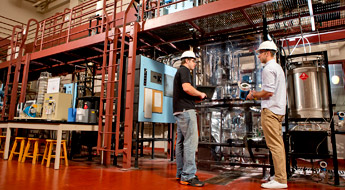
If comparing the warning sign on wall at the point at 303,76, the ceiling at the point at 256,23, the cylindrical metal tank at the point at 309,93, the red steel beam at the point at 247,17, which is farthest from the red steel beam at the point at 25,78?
the warning sign on wall at the point at 303,76

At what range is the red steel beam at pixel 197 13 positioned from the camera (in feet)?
14.2

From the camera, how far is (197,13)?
15.7 feet

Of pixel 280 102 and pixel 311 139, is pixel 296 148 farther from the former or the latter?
pixel 280 102

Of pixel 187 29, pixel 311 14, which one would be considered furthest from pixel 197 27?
pixel 311 14

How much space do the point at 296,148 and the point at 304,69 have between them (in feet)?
4.81

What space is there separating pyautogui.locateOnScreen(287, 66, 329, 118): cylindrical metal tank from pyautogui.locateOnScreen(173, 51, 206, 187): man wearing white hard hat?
1.95m

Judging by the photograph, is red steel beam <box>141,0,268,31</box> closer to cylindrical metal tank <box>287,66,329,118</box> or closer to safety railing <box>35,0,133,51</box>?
safety railing <box>35,0,133,51</box>

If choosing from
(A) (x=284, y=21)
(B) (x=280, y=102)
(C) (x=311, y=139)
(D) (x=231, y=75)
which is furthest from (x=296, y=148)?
(A) (x=284, y=21)

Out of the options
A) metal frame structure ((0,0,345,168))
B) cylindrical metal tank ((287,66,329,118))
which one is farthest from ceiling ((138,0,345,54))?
cylindrical metal tank ((287,66,329,118))

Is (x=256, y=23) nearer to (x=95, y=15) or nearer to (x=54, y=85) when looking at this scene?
(x=54, y=85)

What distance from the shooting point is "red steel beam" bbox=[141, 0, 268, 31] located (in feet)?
14.2

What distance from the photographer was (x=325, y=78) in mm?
4430

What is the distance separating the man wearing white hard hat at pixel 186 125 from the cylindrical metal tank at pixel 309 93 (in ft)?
6.41

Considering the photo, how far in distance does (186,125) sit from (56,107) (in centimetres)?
337
